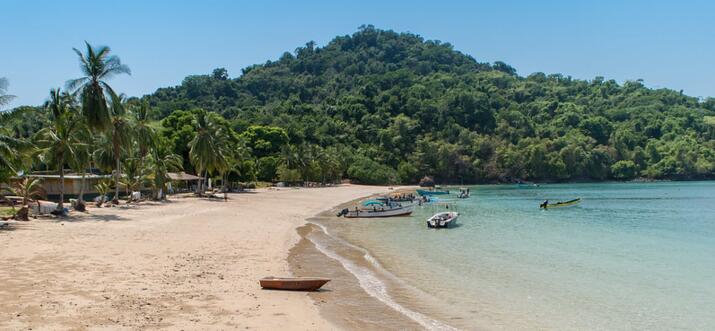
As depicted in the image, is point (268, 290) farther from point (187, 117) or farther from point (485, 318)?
point (187, 117)

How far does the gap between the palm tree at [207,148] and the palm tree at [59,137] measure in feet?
77.1

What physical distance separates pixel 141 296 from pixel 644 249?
80.9 ft

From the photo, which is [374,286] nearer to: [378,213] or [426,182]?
[378,213]

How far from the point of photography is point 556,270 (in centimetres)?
2136

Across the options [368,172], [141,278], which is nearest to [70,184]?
[141,278]

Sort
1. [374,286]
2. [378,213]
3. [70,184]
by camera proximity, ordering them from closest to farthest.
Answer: [374,286] → [378,213] → [70,184]

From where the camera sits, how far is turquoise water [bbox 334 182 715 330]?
14.4 meters

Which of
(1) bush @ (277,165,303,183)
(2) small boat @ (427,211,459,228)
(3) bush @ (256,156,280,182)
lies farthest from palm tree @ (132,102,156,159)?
(3) bush @ (256,156,280,182)

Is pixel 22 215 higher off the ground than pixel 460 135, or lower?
lower

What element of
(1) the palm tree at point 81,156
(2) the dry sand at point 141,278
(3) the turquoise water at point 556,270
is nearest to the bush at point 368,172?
(3) the turquoise water at point 556,270

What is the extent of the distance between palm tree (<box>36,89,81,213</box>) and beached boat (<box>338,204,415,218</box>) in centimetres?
2076

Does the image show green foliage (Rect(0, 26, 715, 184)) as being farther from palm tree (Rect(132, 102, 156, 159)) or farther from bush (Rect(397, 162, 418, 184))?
palm tree (Rect(132, 102, 156, 159))

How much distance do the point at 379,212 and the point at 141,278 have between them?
3201 centimetres

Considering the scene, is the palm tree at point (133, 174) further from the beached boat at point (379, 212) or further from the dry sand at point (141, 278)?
the dry sand at point (141, 278)
